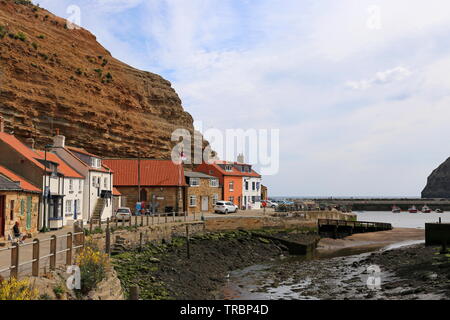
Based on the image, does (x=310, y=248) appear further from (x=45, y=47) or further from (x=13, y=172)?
(x=45, y=47)

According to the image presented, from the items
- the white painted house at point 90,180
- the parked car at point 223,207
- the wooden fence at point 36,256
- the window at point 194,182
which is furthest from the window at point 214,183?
the wooden fence at point 36,256

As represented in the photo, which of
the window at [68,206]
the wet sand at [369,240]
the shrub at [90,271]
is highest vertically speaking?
the window at [68,206]

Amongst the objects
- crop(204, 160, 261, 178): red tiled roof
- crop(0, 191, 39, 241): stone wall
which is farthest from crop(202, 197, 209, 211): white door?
crop(0, 191, 39, 241): stone wall

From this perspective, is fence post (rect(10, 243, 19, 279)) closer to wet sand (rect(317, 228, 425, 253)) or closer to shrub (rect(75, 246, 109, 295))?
shrub (rect(75, 246, 109, 295))

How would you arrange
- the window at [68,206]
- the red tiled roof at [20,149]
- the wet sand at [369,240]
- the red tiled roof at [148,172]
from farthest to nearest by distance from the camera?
the red tiled roof at [148,172], the wet sand at [369,240], the window at [68,206], the red tiled roof at [20,149]

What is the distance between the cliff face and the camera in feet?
239

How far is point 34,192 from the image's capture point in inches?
1256

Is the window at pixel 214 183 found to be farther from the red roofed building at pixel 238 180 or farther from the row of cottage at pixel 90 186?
the red roofed building at pixel 238 180

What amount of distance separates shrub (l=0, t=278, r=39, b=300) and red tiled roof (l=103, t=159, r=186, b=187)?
44763 mm

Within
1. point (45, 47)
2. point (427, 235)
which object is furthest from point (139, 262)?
point (45, 47)

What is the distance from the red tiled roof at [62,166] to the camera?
4006 cm

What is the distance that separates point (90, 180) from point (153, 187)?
12.9 metres

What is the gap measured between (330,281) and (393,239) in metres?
28.3

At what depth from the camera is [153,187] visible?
57500 mm
